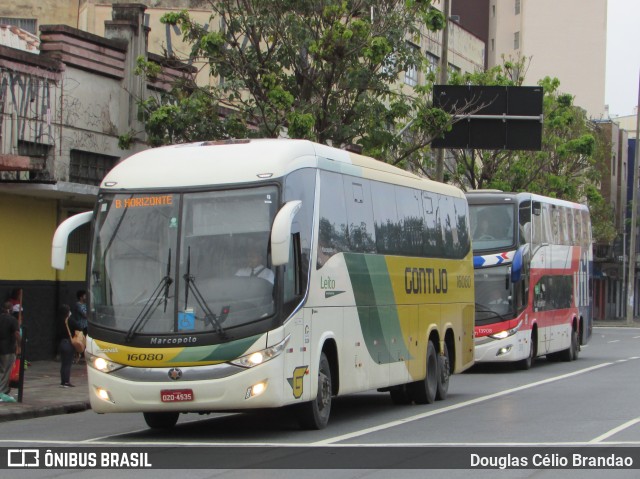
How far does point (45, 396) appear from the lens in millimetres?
19984

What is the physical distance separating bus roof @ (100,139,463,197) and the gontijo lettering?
0.50 feet

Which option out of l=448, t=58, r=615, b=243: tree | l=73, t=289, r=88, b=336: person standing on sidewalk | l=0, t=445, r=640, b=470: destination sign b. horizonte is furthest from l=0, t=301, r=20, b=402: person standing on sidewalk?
l=448, t=58, r=615, b=243: tree

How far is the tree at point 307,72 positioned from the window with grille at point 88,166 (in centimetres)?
155

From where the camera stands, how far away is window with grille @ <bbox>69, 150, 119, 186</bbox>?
85.5ft

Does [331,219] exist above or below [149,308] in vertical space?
above

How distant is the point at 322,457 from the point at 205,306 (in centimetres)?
237

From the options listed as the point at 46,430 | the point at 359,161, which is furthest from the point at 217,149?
the point at 46,430

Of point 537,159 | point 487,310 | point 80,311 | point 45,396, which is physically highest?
point 537,159

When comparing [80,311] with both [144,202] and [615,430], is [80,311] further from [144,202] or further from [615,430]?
[615,430]

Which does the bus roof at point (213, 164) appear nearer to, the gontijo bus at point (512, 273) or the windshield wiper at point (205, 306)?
the windshield wiper at point (205, 306)

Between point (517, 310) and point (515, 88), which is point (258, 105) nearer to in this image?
point (517, 310)

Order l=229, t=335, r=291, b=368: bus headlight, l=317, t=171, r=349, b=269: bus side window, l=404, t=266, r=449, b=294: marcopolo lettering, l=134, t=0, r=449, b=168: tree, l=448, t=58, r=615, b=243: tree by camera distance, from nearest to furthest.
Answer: l=229, t=335, r=291, b=368: bus headlight, l=317, t=171, r=349, b=269: bus side window, l=404, t=266, r=449, b=294: marcopolo lettering, l=134, t=0, r=449, b=168: tree, l=448, t=58, r=615, b=243: tree

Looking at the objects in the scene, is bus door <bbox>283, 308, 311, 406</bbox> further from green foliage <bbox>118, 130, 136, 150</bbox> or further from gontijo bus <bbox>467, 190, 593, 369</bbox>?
gontijo bus <bbox>467, 190, 593, 369</bbox>

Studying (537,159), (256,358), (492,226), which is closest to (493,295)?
(492,226)
